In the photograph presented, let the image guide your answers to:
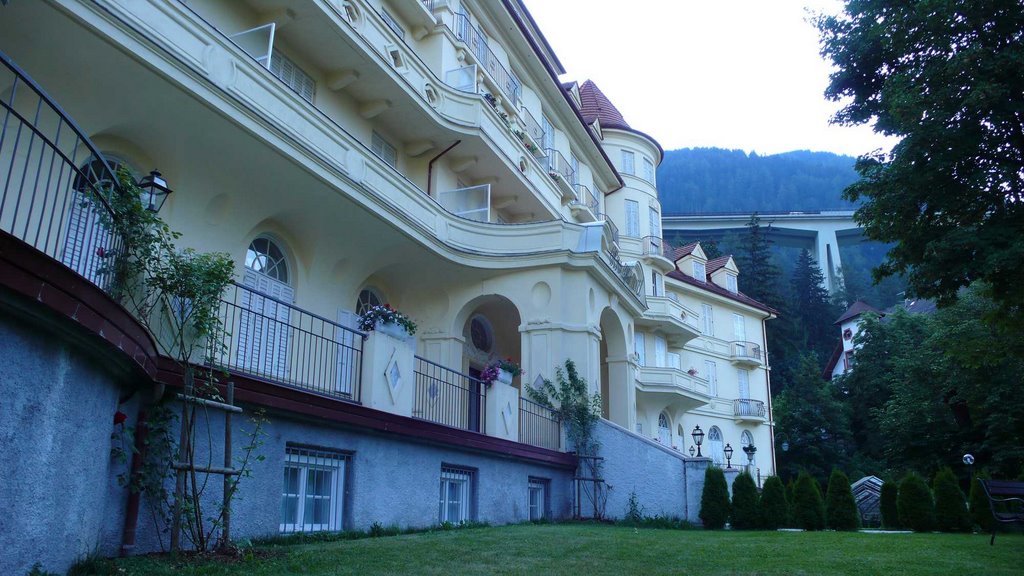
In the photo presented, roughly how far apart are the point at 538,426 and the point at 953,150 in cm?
1004

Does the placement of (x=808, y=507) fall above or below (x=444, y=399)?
below

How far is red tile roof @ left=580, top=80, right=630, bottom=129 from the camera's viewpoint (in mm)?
36375

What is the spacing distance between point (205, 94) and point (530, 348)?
397 inches

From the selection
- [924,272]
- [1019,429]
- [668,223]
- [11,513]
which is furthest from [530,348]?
[668,223]

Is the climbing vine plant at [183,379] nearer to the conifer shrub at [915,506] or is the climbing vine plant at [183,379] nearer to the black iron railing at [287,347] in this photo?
the black iron railing at [287,347]

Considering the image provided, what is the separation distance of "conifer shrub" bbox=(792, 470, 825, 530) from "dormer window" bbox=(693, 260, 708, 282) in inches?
1014

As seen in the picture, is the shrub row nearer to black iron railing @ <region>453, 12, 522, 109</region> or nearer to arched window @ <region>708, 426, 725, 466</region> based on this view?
black iron railing @ <region>453, 12, 522, 109</region>

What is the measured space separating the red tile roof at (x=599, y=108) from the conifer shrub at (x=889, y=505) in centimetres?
2099

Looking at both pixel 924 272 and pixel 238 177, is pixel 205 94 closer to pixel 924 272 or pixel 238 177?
pixel 238 177

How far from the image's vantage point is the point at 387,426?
37.2ft

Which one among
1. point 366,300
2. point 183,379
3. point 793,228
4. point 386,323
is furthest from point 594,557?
point 793,228

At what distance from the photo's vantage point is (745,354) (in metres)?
44.9

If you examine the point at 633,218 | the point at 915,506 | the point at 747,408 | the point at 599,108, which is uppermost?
the point at 599,108

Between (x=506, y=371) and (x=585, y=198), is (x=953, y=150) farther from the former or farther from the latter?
(x=585, y=198)
